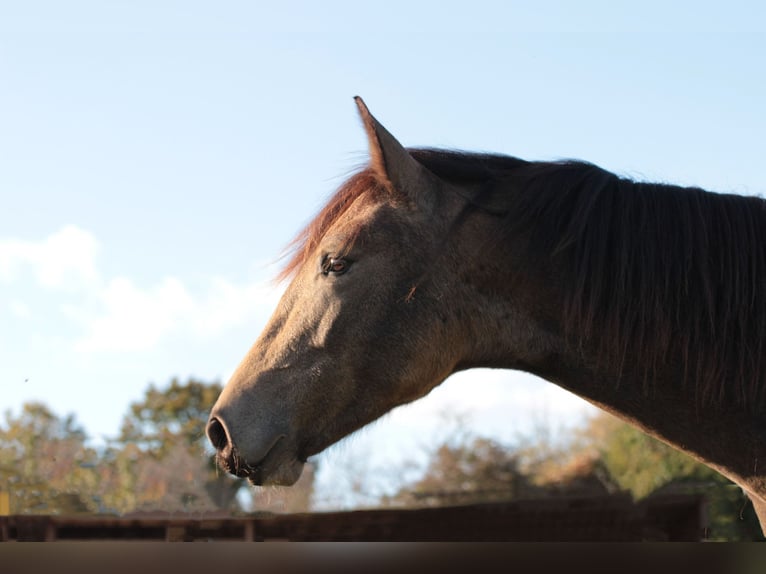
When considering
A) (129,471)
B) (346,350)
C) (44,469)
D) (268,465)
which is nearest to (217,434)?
(268,465)

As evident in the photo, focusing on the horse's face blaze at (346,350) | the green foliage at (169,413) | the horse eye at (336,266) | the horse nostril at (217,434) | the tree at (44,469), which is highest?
the horse eye at (336,266)

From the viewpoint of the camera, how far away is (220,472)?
4.26m

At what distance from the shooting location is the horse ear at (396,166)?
3.96m

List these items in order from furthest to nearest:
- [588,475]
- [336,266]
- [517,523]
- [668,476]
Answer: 1. [588,475]
2. [668,476]
3. [517,523]
4. [336,266]

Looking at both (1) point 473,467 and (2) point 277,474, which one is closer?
(2) point 277,474

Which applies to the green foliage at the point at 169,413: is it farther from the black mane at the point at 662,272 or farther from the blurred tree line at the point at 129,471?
the black mane at the point at 662,272

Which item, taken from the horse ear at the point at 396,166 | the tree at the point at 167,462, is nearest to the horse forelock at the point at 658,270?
the horse ear at the point at 396,166

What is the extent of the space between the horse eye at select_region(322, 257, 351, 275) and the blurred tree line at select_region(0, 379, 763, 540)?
1.13 meters

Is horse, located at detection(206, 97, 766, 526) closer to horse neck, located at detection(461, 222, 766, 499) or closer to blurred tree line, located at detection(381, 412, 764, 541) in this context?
horse neck, located at detection(461, 222, 766, 499)

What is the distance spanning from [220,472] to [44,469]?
5294 mm

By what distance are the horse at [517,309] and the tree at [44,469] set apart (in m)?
4.30

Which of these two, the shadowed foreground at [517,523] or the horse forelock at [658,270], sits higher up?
the horse forelock at [658,270]

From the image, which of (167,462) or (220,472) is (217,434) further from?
(167,462)

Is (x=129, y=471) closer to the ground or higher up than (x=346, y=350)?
closer to the ground
